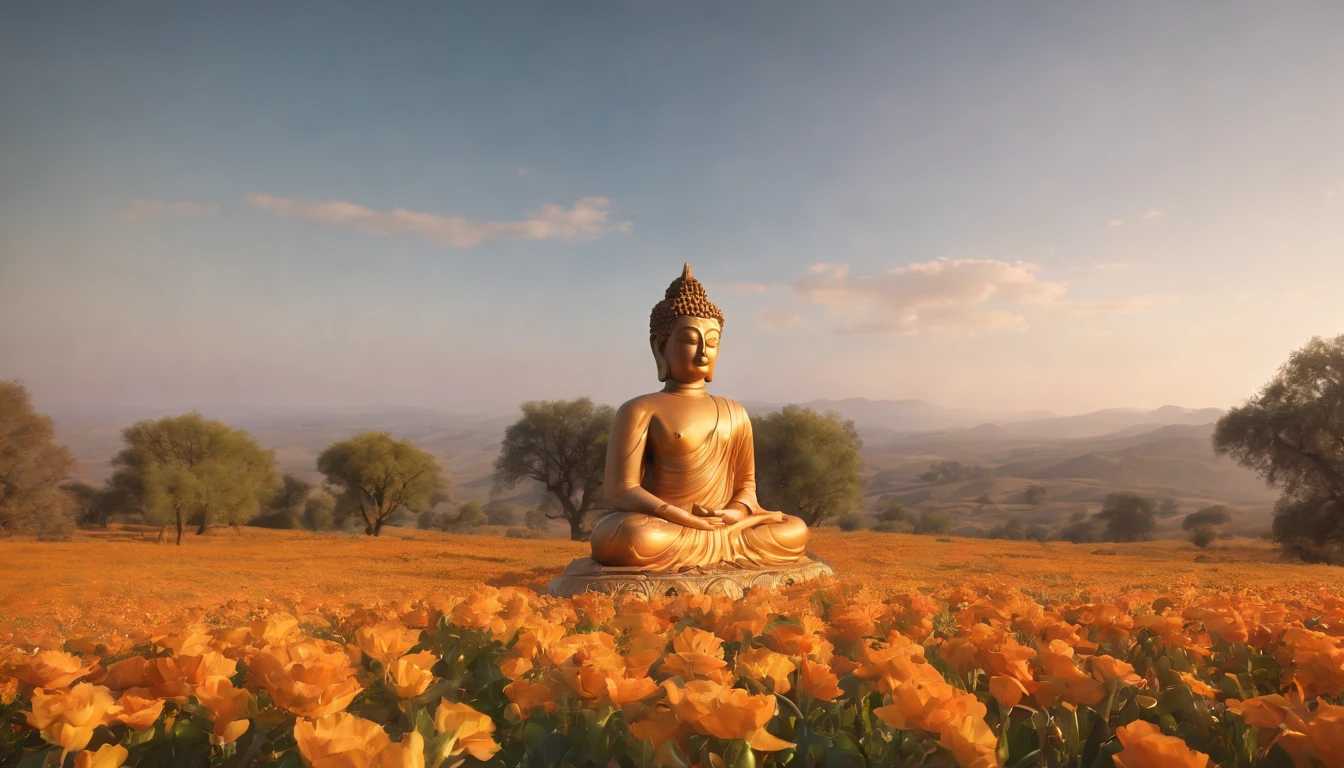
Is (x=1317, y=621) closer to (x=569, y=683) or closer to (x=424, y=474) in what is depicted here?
(x=569, y=683)

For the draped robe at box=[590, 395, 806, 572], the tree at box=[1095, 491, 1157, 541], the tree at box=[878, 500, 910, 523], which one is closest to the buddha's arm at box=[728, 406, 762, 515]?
the draped robe at box=[590, 395, 806, 572]

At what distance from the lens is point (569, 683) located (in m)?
1.63

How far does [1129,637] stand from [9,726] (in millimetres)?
3309

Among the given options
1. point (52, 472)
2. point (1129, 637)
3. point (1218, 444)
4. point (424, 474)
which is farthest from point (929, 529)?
point (1129, 637)

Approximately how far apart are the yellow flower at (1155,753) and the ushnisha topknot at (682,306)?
27.3ft

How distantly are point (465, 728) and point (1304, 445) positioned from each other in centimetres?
2580

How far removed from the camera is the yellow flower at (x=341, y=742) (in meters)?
1.13

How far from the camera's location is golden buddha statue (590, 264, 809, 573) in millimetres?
8664

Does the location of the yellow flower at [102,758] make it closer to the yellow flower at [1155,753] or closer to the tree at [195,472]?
the yellow flower at [1155,753]

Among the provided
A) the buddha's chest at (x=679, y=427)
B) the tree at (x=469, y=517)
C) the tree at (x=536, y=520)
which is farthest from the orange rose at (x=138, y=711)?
the tree at (x=536, y=520)

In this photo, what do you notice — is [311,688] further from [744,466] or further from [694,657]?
[744,466]

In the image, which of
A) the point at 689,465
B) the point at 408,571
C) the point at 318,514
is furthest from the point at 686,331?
the point at 318,514

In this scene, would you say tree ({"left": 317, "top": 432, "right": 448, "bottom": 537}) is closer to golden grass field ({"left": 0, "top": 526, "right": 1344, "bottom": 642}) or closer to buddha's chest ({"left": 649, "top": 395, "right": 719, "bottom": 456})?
golden grass field ({"left": 0, "top": 526, "right": 1344, "bottom": 642})

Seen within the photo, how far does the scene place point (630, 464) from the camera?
9.02m
